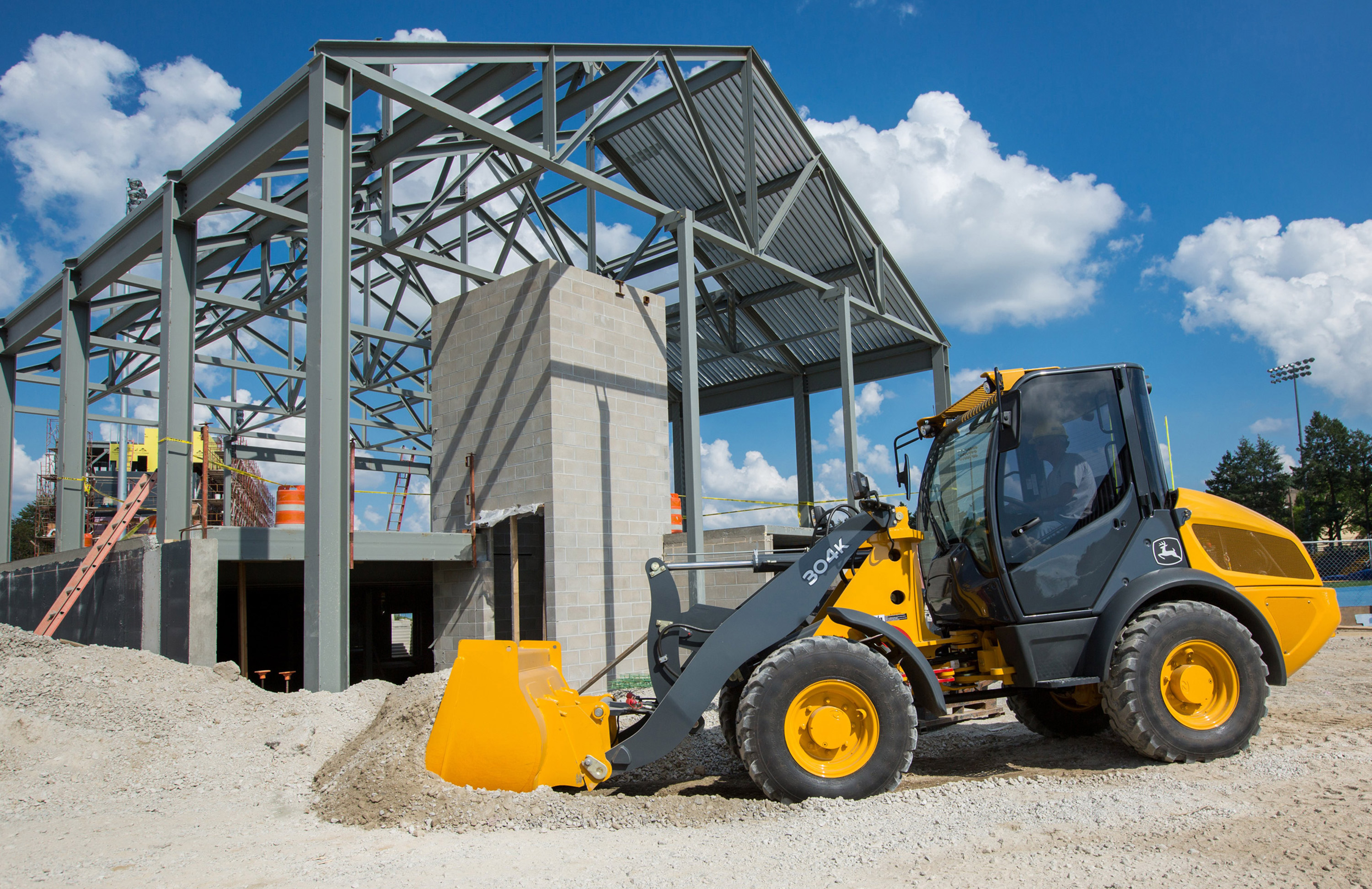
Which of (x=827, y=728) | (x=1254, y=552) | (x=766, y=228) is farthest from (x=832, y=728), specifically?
(x=766, y=228)

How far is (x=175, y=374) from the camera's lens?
10.1 metres

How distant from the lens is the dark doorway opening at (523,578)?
12.2 metres

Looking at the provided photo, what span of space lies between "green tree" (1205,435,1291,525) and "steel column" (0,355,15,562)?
6431 centimetres

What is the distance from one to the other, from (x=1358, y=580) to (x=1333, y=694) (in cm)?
1888

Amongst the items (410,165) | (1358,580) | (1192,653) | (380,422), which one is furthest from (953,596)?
(1358,580)

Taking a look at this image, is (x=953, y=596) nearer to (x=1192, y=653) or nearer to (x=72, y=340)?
(x=1192, y=653)

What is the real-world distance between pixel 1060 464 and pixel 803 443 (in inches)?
623

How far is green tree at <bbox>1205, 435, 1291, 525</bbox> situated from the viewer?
58625 millimetres

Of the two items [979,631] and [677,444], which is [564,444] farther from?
[677,444]

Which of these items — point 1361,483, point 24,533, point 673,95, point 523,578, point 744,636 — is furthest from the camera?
point 1361,483

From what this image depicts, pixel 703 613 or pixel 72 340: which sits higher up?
pixel 72 340

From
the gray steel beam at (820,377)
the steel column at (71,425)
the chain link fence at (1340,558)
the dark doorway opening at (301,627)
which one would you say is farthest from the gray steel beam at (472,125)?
the chain link fence at (1340,558)

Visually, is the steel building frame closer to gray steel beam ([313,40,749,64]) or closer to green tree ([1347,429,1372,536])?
gray steel beam ([313,40,749,64])

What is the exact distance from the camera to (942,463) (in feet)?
21.5
